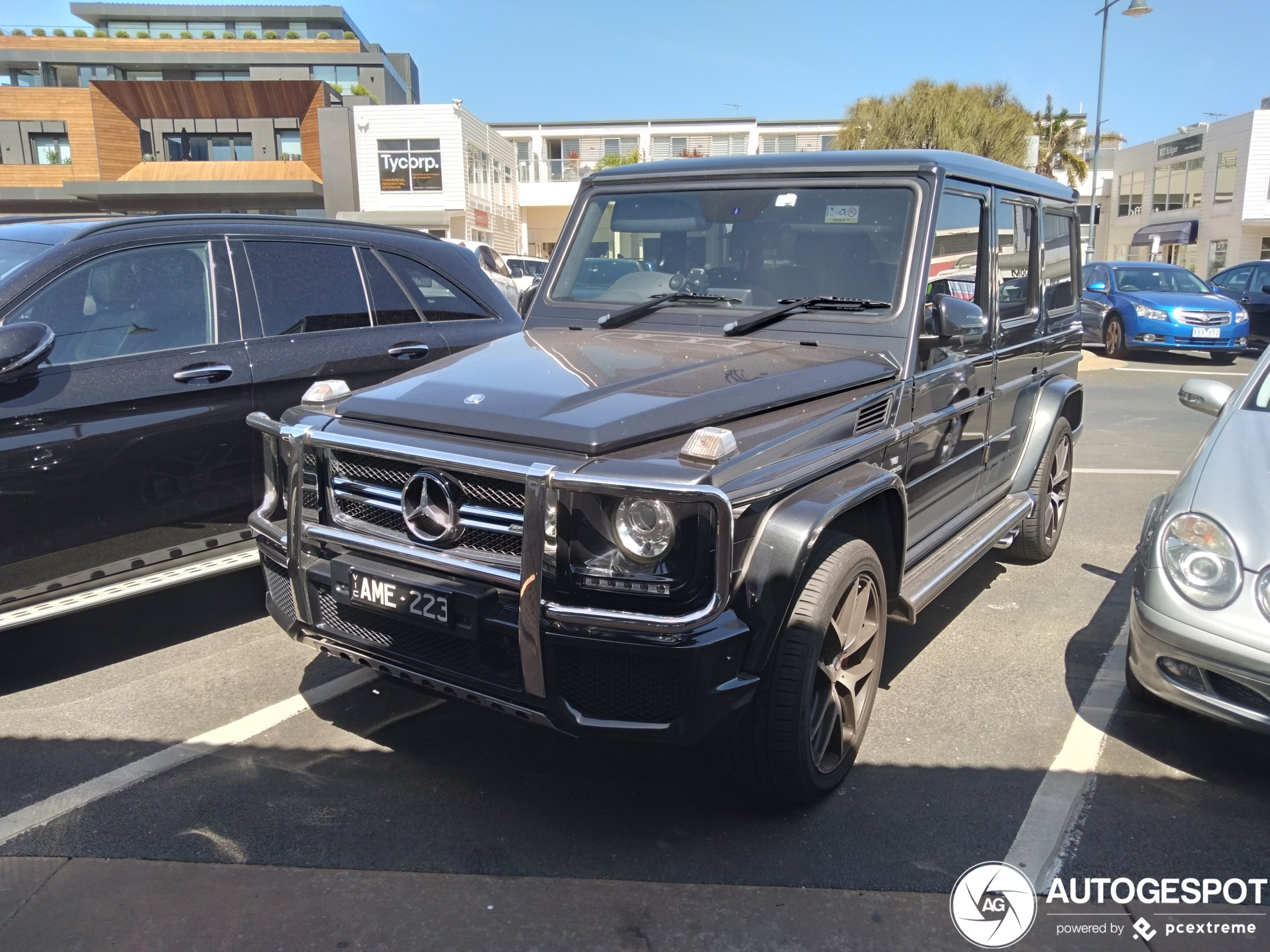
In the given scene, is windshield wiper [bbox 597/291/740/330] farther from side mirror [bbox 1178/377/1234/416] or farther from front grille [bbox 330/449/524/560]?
side mirror [bbox 1178/377/1234/416]

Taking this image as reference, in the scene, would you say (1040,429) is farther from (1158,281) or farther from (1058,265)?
(1158,281)

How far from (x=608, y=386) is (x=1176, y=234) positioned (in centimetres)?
4839

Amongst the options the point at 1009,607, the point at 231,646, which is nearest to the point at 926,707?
the point at 1009,607

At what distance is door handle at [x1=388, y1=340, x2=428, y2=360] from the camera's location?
5.04m

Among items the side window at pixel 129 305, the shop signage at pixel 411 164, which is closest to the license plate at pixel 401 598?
the side window at pixel 129 305

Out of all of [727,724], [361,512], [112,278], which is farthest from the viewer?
[112,278]

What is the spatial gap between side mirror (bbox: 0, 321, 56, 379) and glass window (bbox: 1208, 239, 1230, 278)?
46076 millimetres

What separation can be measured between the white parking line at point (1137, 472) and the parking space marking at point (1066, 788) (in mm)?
4415

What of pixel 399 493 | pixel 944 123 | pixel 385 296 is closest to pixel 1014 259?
→ pixel 385 296

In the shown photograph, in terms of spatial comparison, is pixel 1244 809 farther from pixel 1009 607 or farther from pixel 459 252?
pixel 459 252

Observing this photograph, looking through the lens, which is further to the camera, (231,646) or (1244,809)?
(231,646)

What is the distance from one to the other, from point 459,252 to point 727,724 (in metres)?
3.87

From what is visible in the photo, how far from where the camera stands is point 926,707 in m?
3.88

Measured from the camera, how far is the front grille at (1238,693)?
3.01 metres
